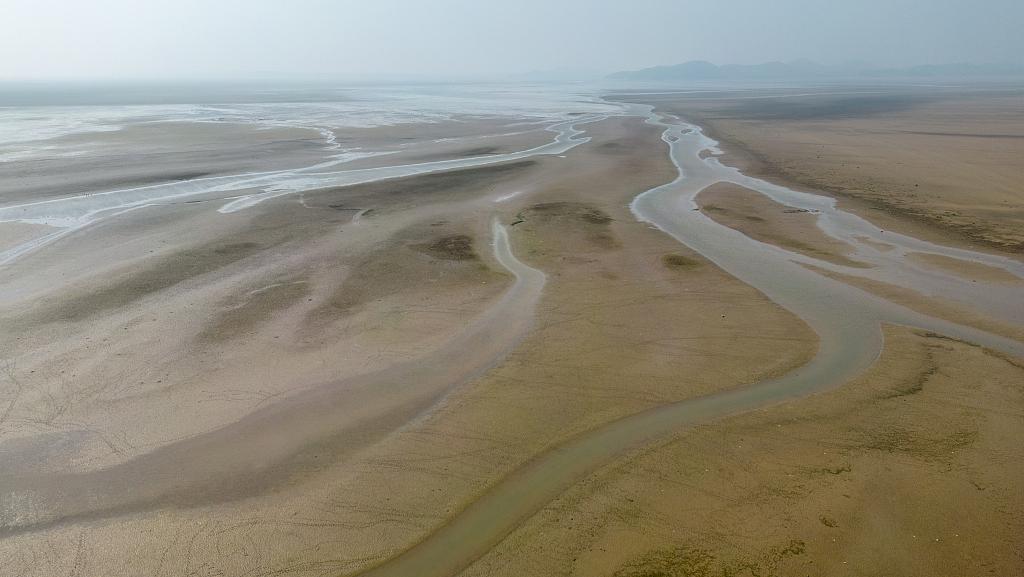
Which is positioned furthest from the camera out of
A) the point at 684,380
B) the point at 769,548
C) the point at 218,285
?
the point at 218,285

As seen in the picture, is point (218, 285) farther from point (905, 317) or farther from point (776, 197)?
point (776, 197)

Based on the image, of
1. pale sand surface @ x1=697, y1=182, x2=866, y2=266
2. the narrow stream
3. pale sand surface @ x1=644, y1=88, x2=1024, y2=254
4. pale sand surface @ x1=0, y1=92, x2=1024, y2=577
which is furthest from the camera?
pale sand surface @ x1=644, y1=88, x2=1024, y2=254

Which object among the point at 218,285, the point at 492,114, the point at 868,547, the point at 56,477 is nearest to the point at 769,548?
the point at 868,547

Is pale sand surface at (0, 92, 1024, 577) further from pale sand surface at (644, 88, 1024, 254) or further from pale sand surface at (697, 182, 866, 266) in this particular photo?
pale sand surface at (644, 88, 1024, 254)

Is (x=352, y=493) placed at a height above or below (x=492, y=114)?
below

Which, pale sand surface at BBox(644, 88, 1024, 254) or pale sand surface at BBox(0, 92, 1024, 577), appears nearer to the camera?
pale sand surface at BBox(0, 92, 1024, 577)

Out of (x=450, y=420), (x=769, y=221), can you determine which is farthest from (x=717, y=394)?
(x=769, y=221)

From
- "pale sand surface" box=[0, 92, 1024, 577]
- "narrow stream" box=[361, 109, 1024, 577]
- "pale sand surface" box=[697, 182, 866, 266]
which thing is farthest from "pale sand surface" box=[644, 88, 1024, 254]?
"pale sand surface" box=[0, 92, 1024, 577]
